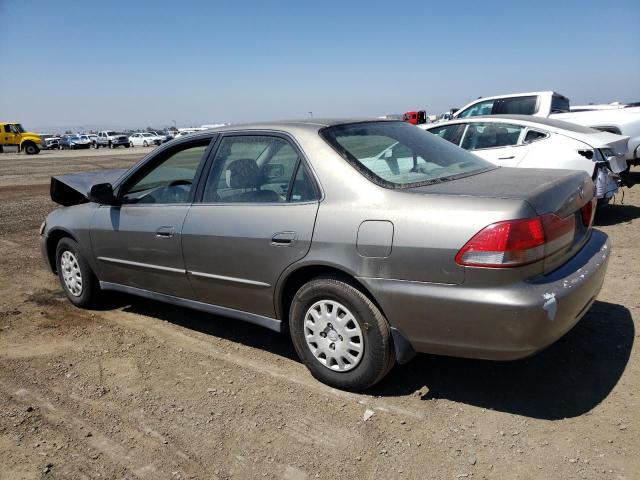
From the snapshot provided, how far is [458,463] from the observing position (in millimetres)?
2592

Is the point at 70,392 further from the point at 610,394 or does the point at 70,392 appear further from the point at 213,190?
the point at 610,394

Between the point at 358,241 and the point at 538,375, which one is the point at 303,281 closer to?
the point at 358,241

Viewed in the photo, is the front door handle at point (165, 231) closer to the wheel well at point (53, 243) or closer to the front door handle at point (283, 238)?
the front door handle at point (283, 238)

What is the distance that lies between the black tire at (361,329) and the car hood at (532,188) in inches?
27.2

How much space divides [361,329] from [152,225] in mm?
1921

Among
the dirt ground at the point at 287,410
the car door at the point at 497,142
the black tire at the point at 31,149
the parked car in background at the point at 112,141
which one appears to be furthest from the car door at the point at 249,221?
the parked car in background at the point at 112,141

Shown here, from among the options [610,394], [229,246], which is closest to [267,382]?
[229,246]

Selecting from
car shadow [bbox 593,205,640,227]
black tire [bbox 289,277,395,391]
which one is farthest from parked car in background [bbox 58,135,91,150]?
black tire [bbox 289,277,395,391]

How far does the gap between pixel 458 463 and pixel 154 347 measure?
2.51 m

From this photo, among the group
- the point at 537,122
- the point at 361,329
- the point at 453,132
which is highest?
the point at 537,122

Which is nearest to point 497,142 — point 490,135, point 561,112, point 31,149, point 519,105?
point 490,135

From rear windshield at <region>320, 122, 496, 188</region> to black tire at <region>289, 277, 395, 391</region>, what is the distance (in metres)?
0.67

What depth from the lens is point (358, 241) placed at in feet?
9.70

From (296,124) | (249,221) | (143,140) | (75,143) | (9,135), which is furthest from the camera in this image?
(143,140)
